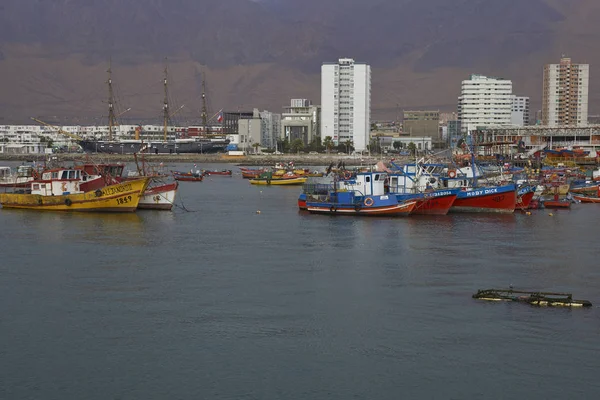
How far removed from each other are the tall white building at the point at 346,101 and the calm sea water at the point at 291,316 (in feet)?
247

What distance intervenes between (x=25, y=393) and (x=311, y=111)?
105893mm

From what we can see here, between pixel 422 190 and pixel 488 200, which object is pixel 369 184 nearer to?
pixel 422 190

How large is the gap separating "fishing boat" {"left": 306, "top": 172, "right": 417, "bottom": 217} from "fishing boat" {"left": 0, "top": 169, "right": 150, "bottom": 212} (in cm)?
669

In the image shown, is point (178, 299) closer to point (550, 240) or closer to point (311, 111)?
point (550, 240)

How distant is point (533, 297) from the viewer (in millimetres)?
16156

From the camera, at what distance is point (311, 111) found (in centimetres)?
11638

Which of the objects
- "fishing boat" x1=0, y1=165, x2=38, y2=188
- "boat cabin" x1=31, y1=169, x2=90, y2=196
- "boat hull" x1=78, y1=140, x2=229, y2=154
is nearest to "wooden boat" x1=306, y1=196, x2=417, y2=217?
"boat cabin" x1=31, y1=169, x2=90, y2=196

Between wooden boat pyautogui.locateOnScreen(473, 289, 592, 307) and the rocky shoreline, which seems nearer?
wooden boat pyautogui.locateOnScreen(473, 289, 592, 307)

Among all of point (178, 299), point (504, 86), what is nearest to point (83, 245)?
point (178, 299)

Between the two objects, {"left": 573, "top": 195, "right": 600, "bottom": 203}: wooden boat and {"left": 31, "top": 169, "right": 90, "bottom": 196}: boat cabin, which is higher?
{"left": 31, "top": 169, "right": 90, "bottom": 196}: boat cabin

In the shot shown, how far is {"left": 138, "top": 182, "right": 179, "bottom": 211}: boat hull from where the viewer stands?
32.8 metres

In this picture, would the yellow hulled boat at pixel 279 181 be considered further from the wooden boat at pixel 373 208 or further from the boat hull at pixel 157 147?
the boat hull at pixel 157 147

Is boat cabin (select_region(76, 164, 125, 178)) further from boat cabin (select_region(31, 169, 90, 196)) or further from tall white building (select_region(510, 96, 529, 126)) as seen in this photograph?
tall white building (select_region(510, 96, 529, 126))

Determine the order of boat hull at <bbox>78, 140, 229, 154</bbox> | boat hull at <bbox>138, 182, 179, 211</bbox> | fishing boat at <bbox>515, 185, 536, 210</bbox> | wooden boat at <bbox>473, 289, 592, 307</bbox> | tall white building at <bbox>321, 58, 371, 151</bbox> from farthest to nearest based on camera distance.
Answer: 1. boat hull at <bbox>78, 140, 229, 154</bbox>
2. tall white building at <bbox>321, 58, 371, 151</bbox>
3. fishing boat at <bbox>515, 185, 536, 210</bbox>
4. boat hull at <bbox>138, 182, 179, 211</bbox>
5. wooden boat at <bbox>473, 289, 592, 307</bbox>
